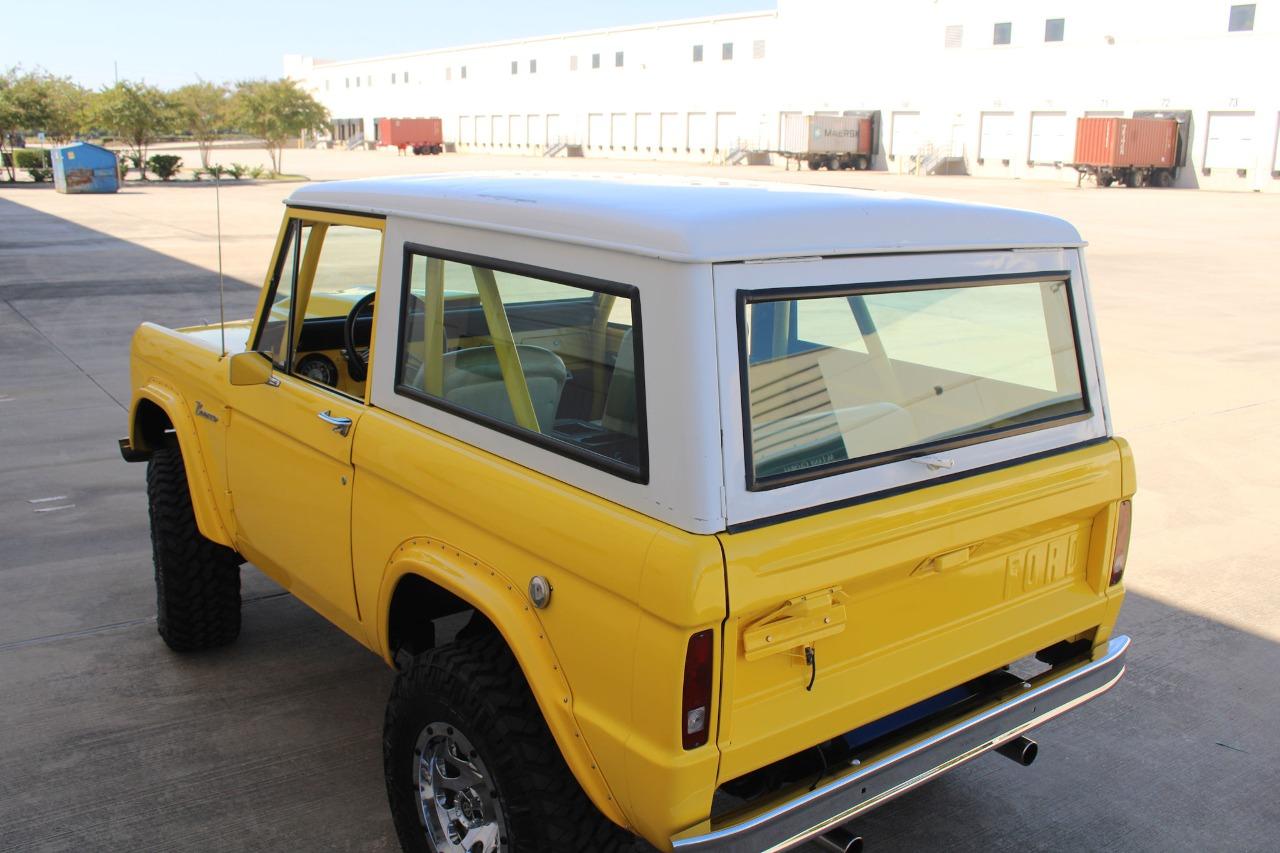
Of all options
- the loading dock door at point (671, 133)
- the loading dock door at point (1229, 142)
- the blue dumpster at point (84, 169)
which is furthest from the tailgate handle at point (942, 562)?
the loading dock door at point (671, 133)

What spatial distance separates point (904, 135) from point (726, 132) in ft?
41.3

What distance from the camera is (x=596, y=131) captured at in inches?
2889

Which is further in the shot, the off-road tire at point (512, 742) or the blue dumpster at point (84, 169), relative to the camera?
the blue dumpster at point (84, 169)

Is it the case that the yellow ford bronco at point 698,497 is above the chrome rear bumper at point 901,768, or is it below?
above

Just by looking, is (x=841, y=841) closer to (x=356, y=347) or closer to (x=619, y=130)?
(x=356, y=347)

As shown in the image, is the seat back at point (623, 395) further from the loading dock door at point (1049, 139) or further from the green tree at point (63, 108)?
the loading dock door at point (1049, 139)

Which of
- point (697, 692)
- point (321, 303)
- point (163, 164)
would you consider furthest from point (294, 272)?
point (163, 164)

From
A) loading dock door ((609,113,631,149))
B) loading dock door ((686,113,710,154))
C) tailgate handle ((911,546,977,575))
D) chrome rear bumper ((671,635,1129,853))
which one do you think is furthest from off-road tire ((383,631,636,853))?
loading dock door ((609,113,631,149))

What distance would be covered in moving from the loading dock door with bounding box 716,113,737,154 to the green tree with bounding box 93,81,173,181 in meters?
30.9

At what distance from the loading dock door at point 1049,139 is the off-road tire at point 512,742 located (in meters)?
51.2

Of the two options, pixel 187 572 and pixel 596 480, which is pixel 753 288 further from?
pixel 187 572

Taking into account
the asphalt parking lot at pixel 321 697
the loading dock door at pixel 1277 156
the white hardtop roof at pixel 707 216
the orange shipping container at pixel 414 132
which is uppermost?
the orange shipping container at pixel 414 132

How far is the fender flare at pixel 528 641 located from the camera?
94.3 inches

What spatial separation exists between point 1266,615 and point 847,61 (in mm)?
56761
